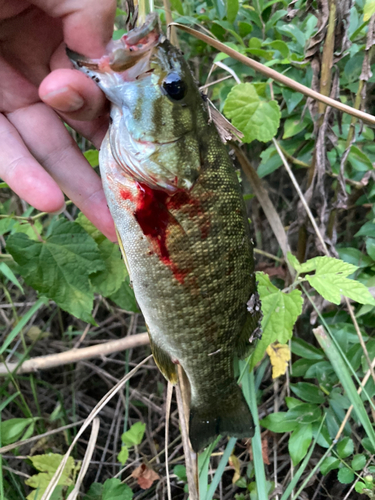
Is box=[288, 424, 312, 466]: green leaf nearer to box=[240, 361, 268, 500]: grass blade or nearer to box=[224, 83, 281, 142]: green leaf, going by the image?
box=[240, 361, 268, 500]: grass blade

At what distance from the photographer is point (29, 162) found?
112 centimetres

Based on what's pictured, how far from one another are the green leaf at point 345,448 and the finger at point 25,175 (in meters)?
1.37

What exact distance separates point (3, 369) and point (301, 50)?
199cm

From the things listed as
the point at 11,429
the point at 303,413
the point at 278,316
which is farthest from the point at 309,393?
the point at 11,429

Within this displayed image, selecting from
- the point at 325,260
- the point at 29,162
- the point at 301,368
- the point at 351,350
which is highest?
the point at 29,162

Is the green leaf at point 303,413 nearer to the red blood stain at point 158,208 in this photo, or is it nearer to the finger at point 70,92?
the red blood stain at point 158,208

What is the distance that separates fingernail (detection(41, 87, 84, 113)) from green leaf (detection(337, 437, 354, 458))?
4.99ft

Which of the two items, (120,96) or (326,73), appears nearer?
(120,96)

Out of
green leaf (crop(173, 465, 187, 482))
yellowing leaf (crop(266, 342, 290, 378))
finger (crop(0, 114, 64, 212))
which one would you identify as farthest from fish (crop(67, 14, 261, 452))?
green leaf (crop(173, 465, 187, 482))

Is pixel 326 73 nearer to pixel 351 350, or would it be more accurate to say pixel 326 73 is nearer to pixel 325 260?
pixel 325 260

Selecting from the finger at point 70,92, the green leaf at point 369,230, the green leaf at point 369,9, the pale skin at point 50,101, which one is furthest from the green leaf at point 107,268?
the green leaf at point 369,9

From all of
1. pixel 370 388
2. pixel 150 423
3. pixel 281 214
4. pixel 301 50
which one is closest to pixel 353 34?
pixel 301 50

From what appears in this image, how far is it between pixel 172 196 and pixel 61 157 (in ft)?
1.58

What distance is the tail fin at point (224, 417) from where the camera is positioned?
1287 mm
